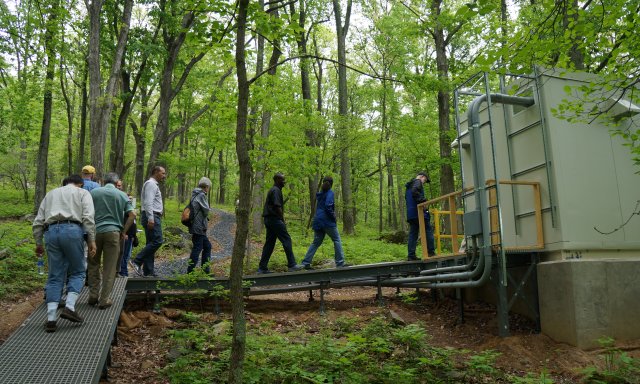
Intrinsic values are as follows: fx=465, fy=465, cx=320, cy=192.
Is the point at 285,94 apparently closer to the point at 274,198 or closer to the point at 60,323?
the point at 274,198

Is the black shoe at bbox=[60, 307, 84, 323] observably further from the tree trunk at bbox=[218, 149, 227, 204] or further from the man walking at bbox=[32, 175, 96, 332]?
the tree trunk at bbox=[218, 149, 227, 204]

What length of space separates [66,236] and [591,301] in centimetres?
737

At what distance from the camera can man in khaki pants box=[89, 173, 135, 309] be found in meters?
6.26

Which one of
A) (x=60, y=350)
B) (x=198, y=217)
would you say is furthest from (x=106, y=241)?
(x=198, y=217)

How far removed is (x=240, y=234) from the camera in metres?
4.27

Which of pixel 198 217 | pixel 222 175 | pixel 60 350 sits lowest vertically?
pixel 60 350

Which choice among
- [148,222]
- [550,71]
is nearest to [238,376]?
[148,222]

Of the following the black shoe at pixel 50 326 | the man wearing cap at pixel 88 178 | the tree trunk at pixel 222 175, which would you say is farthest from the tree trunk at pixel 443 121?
the tree trunk at pixel 222 175

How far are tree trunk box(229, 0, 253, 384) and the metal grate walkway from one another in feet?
4.32

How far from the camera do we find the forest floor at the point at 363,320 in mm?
6113

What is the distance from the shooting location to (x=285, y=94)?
1131 cm

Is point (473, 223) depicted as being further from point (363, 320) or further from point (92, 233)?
point (92, 233)

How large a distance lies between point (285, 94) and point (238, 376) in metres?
8.27

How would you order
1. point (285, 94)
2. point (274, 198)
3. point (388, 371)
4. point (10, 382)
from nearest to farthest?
point (10, 382) → point (388, 371) → point (274, 198) → point (285, 94)
